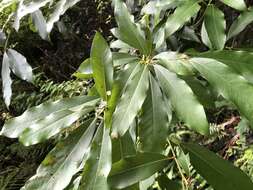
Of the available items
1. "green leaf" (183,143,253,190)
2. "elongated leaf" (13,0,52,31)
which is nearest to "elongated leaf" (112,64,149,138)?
"green leaf" (183,143,253,190)

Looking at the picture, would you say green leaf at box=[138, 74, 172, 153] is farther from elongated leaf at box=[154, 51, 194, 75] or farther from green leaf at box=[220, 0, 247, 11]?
green leaf at box=[220, 0, 247, 11]

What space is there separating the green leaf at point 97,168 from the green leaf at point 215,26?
1.14 feet

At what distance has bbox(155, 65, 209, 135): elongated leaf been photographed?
55 cm

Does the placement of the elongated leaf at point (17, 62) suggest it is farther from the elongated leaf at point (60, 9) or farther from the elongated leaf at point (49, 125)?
the elongated leaf at point (49, 125)

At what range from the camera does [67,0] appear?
0.91m

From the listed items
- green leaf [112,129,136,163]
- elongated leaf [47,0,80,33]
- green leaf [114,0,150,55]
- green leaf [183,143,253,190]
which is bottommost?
green leaf [183,143,253,190]

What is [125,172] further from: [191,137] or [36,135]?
[191,137]

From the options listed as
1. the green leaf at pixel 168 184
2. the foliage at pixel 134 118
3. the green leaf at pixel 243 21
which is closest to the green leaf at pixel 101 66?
the foliage at pixel 134 118

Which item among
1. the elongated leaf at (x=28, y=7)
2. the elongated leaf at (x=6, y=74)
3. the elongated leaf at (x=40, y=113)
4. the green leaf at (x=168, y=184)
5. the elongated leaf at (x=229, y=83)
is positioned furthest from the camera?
the elongated leaf at (x=6, y=74)

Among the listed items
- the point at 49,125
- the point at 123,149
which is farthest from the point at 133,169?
the point at 49,125

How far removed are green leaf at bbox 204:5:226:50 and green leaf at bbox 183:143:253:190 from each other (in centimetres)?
27

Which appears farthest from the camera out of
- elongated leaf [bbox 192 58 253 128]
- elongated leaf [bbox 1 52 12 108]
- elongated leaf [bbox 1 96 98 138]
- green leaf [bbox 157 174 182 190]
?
elongated leaf [bbox 1 52 12 108]

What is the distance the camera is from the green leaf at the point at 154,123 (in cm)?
Answer: 59

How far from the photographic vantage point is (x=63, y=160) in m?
0.62
